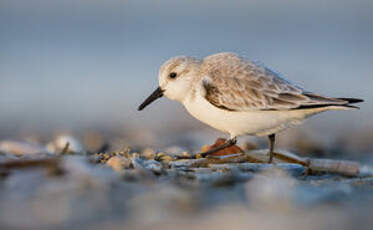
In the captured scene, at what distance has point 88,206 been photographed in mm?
3039

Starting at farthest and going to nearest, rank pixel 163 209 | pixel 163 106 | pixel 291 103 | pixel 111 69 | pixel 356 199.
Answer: pixel 111 69, pixel 163 106, pixel 291 103, pixel 356 199, pixel 163 209

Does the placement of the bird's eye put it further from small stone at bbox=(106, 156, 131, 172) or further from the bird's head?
small stone at bbox=(106, 156, 131, 172)

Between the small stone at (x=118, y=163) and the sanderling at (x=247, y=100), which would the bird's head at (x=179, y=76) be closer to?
the sanderling at (x=247, y=100)

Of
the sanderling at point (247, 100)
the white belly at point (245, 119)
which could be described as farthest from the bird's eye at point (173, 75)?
the white belly at point (245, 119)

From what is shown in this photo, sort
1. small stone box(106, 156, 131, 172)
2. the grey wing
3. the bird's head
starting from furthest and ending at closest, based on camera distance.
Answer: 1. the bird's head
2. the grey wing
3. small stone box(106, 156, 131, 172)

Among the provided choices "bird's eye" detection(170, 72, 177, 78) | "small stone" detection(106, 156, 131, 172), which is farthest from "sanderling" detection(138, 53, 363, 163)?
→ "small stone" detection(106, 156, 131, 172)

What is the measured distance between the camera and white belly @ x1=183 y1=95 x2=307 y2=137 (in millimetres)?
5180

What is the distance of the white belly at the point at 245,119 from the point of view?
518 cm

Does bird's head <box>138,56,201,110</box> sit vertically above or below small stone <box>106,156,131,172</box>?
above

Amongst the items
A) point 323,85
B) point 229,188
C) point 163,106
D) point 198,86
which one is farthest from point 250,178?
point 323,85

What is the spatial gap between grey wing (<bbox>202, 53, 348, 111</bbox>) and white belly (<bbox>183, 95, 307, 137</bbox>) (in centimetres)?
6

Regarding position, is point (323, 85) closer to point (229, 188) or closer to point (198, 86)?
point (198, 86)

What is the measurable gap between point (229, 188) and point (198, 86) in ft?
6.50

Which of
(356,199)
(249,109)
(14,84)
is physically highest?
(14,84)
